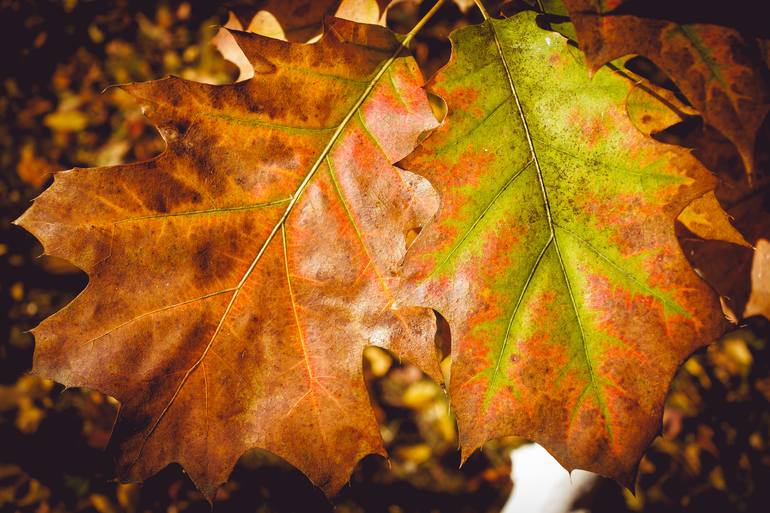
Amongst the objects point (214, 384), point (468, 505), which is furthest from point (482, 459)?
point (214, 384)

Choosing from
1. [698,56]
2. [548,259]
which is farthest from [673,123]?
[548,259]

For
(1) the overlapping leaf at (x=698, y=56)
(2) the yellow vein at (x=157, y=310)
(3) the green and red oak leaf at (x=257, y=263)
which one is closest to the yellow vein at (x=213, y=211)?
(3) the green and red oak leaf at (x=257, y=263)

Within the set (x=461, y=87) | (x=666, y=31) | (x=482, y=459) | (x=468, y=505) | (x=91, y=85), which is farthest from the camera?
(x=91, y=85)

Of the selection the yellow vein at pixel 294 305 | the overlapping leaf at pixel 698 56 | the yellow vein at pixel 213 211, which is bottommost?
the yellow vein at pixel 294 305

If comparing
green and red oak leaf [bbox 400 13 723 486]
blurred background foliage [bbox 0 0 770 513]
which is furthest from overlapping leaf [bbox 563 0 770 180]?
blurred background foliage [bbox 0 0 770 513]

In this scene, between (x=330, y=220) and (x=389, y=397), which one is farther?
(x=389, y=397)

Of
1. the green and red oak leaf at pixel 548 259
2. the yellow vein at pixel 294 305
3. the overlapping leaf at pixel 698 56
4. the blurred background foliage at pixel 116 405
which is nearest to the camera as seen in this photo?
the overlapping leaf at pixel 698 56

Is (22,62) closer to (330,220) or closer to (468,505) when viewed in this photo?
(330,220)

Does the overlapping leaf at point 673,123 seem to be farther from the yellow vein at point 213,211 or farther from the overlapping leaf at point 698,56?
the yellow vein at point 213,211
